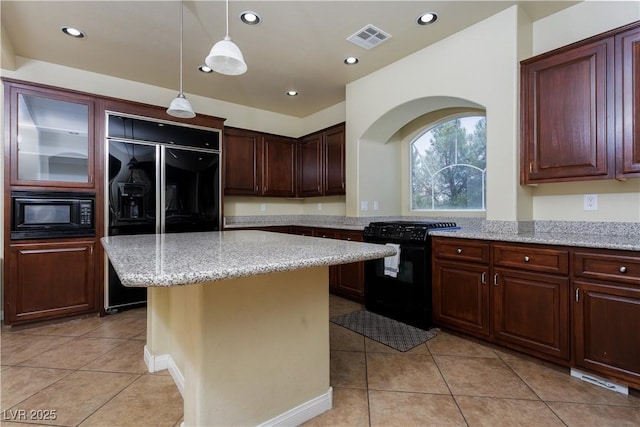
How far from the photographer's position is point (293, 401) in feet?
5.06

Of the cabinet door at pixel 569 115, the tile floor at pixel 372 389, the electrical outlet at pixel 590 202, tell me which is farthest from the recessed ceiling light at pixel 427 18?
the tile floor at pixel 372 389

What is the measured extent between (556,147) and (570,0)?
113 centimetres

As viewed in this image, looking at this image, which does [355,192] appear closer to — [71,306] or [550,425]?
[550,425]

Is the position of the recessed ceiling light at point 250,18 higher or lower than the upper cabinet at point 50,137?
higher

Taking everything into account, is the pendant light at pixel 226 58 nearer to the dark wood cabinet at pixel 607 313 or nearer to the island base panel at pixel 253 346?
the island base panel at pixel 253 346

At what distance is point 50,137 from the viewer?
115 inches

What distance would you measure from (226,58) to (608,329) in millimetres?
2798

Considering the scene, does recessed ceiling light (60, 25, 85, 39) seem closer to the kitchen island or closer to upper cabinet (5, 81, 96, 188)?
upper cabinet (5, 81, 96, 188)

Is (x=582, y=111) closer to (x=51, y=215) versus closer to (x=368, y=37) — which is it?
(x=368, y=37)

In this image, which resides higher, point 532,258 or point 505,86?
point 505,86

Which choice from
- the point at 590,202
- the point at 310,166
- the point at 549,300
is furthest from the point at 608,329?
the point at 310,166

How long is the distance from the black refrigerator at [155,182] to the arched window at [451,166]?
8.35ft

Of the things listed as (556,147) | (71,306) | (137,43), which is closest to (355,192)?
(556,147)

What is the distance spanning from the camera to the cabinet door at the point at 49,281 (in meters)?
2.75
